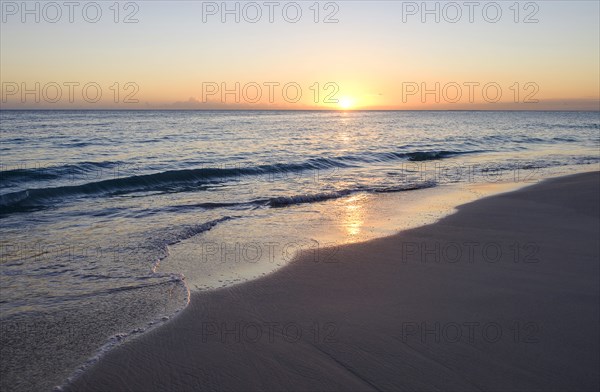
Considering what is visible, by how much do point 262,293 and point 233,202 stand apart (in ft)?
23.9

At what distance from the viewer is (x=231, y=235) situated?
355 inches

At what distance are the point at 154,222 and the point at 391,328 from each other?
6.89m

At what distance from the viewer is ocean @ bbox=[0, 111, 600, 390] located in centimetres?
504

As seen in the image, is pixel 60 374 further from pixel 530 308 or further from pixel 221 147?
pixel 221 147

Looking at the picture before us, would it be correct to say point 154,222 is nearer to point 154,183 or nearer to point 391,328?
point 154,183

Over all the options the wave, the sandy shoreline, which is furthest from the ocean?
the sandy shoreline

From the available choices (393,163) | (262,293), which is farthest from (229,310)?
(393,163)

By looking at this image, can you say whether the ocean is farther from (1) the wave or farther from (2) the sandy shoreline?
(2) the sandy shoreline

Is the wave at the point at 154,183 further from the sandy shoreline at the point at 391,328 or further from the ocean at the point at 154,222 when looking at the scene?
the sandy shoreline at the point at 391,328

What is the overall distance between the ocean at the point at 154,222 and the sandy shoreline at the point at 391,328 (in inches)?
21.2

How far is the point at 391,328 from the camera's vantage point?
4.74 m

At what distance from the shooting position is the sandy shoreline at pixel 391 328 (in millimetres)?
3848

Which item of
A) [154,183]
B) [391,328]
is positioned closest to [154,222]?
[154,183]

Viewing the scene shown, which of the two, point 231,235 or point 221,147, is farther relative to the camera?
point 221,147
